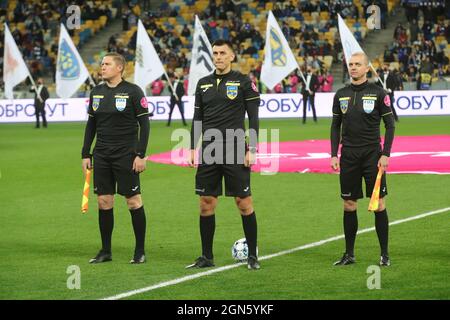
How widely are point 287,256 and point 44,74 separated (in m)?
38.7

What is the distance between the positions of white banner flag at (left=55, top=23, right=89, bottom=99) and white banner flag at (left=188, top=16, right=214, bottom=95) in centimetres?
483

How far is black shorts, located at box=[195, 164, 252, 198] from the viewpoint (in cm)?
1008

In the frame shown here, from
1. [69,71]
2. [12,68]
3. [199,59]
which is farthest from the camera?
[12,68]

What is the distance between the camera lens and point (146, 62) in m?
36.9

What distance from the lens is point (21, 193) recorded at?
57.4 feet

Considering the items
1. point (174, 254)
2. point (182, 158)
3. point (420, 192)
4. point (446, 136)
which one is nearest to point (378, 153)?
point (174, 254)

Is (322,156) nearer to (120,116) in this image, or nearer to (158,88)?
(120,116)

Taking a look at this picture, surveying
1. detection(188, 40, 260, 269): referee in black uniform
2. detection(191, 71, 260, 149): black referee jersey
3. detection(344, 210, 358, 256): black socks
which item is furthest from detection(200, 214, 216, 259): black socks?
detection(344, 210, 358, 256): black socks

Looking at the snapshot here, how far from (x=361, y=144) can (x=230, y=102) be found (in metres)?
1.38

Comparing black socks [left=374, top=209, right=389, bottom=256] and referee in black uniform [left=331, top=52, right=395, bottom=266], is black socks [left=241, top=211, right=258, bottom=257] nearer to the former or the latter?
referee in black uniform [left=331, top=52, right=395, bottom=266]

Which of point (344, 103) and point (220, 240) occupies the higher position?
point (344, 103)

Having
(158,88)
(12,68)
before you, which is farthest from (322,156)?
(158,88)

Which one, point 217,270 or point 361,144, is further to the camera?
point 361,144
